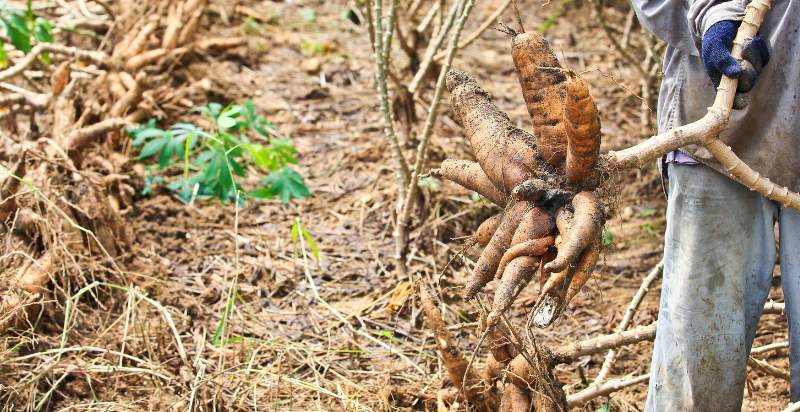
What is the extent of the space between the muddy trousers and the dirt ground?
19cm

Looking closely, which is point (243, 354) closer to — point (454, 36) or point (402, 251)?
point (402, 251)

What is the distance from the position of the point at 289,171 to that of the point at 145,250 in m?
0.65

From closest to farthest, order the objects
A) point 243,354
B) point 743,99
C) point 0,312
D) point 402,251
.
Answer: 1. point 743,99
2. point 0,312
3. point 243,354
4. point 402,251

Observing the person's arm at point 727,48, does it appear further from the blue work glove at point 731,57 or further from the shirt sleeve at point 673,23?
the shirt sleeve at point 673,23

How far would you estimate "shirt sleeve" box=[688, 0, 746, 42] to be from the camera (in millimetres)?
1835

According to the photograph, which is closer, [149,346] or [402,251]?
[149,346]

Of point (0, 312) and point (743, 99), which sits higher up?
point (743, 99)

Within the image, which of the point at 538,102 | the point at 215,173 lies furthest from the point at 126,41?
the point at 538,102

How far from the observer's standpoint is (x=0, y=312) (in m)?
2.62

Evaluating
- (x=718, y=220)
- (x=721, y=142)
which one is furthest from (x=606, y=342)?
(x=721, y=142)

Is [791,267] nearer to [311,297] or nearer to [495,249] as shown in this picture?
[495,249]

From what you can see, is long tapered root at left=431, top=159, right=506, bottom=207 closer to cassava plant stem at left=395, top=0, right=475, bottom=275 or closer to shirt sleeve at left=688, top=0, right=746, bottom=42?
shirt sleeve at left=688, top=0, right=746, bottom=42

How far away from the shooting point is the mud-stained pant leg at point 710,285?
2.05 metres

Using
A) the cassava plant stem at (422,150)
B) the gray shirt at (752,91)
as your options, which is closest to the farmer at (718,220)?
the gray shirt at (752,91)
